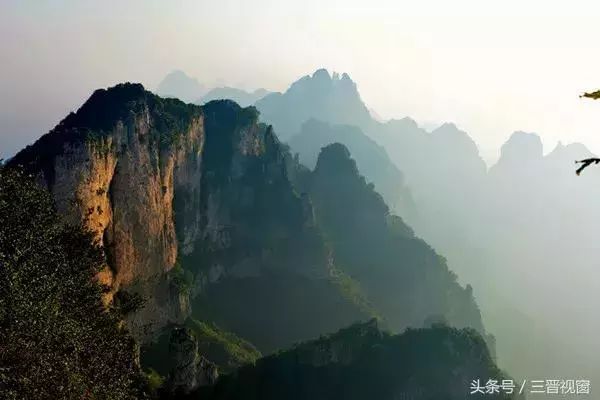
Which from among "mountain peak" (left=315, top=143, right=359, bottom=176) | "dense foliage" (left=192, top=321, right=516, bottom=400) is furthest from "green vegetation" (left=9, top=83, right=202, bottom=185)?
"mountain peak" (left=315, top=143, right=359, bottom=176)

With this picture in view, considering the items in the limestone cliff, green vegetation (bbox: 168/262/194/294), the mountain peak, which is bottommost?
green vegetation (bbox: 168/262/194/294)

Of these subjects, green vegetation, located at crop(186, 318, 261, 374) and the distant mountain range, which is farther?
green vegetation, located at crop(186, 318, 261, 374)

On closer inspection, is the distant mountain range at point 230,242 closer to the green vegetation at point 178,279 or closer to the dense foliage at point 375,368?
the green vegetation at point 178,279

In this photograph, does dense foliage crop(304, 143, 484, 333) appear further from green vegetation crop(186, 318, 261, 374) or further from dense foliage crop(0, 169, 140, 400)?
dense foliage crop(0, 169, 140, 400)

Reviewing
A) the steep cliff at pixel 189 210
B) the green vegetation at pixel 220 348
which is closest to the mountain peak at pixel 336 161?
the steep cliff at pixel 189 210

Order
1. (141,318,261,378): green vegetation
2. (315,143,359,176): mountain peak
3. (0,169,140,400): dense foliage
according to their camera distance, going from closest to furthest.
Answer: (0,169,140,400): dense foliage
(141,318,261,378): green vegetation
(315,143,359,176): mountain peak

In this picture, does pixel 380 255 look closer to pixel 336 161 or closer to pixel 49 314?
pixel 336 161

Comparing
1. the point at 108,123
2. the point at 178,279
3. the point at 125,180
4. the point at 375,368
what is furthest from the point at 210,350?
the point at 108,123
